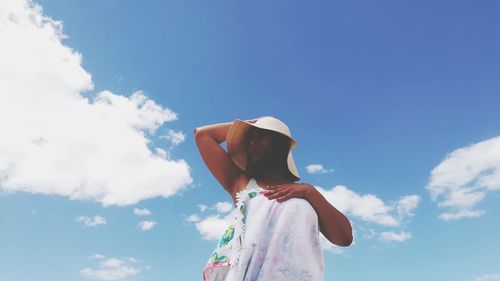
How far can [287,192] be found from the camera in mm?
Result: 3041

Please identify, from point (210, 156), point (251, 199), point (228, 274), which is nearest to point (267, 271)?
point (228, 274)

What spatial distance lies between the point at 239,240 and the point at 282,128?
1084 mm

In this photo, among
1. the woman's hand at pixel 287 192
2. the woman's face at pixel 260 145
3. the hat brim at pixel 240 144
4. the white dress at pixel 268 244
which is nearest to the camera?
the white dress at pixel 268 244

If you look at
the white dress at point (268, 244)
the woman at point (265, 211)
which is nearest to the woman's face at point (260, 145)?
the woman at point (265, 211)

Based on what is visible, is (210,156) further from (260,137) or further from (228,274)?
(228,274)

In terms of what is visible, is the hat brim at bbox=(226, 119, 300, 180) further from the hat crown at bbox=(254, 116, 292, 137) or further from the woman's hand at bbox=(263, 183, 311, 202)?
the woman's hand at bbox=(263, 183, 311, 202)

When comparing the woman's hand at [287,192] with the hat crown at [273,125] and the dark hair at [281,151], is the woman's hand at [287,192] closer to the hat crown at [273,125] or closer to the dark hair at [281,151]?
the dark hair at [281,151]

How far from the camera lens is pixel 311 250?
283 centimetres

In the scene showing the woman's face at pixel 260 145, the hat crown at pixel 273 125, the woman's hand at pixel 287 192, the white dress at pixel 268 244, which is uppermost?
the hat crown at pixel 273 125

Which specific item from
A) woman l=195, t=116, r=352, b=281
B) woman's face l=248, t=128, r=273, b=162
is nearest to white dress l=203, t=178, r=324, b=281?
woman l=195, t=116, r=352, b=281

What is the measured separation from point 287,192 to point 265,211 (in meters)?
0.23

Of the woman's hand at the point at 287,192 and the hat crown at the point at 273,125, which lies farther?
the hat crown at the point at 273,125

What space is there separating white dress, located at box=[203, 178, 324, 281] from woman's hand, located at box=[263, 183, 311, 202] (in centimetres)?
3

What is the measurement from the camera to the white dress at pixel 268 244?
2.71 meters
